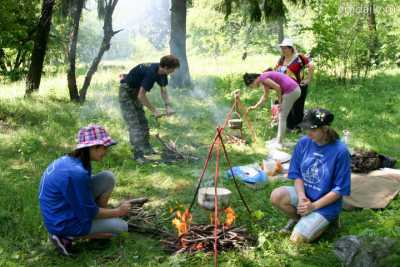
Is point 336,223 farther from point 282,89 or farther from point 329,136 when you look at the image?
point 282,89

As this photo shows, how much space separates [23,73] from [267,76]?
37.0 ft

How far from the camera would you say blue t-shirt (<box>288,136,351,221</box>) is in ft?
12.5

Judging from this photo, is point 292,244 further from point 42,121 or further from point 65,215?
point 42,121

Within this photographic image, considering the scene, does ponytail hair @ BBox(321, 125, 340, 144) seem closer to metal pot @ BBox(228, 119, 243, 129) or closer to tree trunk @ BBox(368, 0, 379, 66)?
metal pot @ BBox(228, 119, 243, 129)

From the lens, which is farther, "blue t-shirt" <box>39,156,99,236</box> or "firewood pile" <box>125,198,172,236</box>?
"firewood pile" <box>125,198,172,236</box>

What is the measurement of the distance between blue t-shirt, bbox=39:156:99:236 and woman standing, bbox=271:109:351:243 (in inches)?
70.7

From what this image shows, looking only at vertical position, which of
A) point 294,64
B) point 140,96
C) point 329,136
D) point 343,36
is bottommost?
point 329,136

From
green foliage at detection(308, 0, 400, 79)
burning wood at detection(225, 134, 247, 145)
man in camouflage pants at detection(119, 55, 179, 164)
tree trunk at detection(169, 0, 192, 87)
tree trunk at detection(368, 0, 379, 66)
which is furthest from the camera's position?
tree trunk at detection(169, 0, 192, 87)

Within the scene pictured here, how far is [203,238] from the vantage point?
385cm

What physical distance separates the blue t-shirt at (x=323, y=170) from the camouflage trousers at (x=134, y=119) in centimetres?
303

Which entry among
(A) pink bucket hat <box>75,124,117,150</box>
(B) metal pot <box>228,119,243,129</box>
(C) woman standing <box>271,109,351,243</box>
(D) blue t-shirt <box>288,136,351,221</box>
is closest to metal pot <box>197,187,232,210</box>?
(C) woman standing <box>271,109,351,243</box>

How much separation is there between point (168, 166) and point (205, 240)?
248cm

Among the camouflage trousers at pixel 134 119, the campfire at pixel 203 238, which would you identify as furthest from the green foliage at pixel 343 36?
the campfire at pixel 203 238

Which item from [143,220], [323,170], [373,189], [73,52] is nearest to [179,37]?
[73,52]
